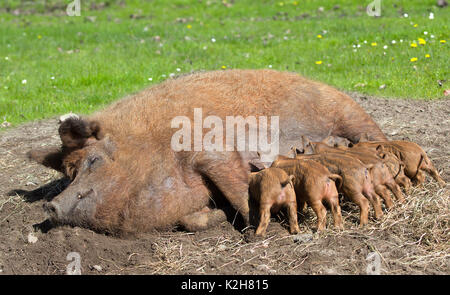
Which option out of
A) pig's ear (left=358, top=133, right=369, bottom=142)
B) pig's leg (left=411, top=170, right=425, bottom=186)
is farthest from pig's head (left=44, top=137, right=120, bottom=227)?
pig's leg (left=411, top=170, right=425, bottom=186)

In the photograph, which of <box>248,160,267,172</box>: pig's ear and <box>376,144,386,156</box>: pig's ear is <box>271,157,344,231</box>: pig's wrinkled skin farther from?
<box>376,144,386,156</box>: pig's ear

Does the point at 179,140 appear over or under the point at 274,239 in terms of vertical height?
over

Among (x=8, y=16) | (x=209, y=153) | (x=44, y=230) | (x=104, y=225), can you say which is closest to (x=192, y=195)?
(x=209, y=153)

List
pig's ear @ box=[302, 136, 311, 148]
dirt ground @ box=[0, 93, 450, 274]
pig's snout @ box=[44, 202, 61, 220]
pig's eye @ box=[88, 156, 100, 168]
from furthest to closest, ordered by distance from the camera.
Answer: pig's ear @ box=[302, 136, 311, 148] < pig's eye @ box=[88, 156, 100, 168] < pig's snout @ box=[44, 202, 61, 220] < dirt ground @ box=[0, 93, 450, 274]

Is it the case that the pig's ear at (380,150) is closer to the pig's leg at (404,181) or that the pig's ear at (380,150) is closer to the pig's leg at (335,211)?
the pig's leg at (404,181)

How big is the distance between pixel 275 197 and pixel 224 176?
504mm

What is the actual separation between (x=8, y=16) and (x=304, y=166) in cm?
1475

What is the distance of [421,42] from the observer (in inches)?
419

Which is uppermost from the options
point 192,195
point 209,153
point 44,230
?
point 209,153

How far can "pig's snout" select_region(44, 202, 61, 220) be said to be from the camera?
13.9 ft

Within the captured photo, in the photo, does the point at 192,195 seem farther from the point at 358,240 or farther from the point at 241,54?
the point at 241,54

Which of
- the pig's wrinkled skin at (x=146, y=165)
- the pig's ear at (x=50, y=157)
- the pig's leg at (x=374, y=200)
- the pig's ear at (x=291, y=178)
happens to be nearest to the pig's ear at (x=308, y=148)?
the pig's wrinkled skin at (x=146, y=165)

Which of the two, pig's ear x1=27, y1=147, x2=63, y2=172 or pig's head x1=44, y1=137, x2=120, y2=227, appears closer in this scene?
pig's head x1=44, y1=137, x2=120, y2=227

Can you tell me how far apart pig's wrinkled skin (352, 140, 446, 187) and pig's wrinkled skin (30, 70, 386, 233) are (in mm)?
1087
